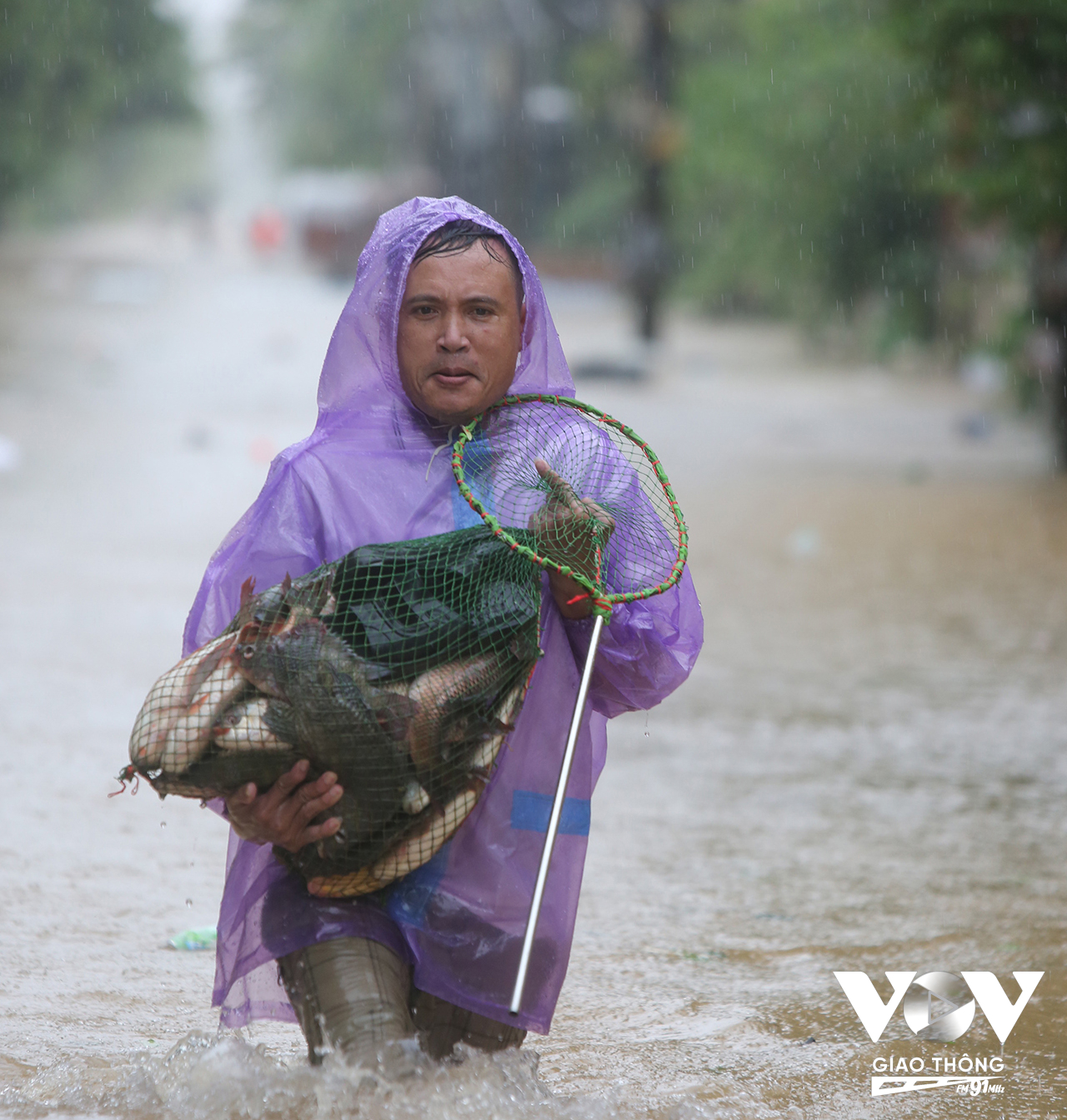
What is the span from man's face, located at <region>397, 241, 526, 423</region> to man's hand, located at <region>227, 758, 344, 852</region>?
0.68 meters

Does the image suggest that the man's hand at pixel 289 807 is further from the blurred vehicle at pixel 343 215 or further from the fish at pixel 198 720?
the blurred vehicle at pixel 343 215

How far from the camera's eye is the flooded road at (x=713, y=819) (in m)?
3.35

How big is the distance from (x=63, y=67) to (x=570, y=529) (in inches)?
1143

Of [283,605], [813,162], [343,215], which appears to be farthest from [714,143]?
[283,605]

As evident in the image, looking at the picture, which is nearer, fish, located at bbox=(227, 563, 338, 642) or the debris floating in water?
fish, located at bbox=(227, 563, 338, 642)

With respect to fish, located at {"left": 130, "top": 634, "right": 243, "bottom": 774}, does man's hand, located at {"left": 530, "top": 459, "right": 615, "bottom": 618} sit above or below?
above

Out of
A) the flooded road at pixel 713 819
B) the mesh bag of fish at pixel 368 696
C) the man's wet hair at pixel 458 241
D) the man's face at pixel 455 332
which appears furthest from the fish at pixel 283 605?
the flooded road at pixel 713 819

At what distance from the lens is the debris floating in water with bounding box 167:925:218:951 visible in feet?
13.5

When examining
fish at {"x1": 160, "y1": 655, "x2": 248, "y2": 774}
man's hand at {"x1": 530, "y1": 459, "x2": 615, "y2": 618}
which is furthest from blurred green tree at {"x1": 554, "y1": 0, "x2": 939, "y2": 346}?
fish at {"x1": 160, "y1": 655, "x2": 248, "y2": 774}

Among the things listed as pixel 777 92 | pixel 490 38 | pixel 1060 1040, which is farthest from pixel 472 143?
pixel 1060 1040

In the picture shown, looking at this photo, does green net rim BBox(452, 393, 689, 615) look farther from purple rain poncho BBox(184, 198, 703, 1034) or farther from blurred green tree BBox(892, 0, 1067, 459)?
blurred green tree BBox(892, 0, 1067, 459)

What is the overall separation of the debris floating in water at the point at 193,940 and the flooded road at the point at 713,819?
58mm

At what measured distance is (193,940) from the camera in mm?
4145

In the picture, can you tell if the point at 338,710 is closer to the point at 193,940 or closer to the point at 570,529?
the point at 570,529
